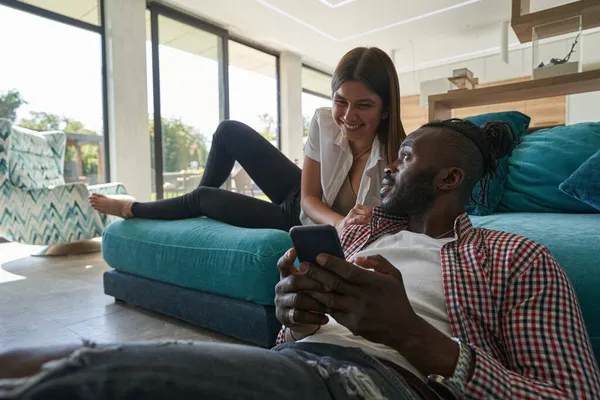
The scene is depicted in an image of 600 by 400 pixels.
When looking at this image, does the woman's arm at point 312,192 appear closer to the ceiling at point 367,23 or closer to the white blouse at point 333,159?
the white blouse at point 333,159

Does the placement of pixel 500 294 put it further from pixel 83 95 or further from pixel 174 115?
pixel 174 115

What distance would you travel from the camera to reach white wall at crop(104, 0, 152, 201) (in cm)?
437

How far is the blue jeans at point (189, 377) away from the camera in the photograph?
346 mm

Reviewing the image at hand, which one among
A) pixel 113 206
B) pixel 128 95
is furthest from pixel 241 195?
pixel 128 95

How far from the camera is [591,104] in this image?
549cm

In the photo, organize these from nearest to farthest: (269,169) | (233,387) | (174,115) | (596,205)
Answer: (233,387) < (596,205) < (269,169) < (174,115)

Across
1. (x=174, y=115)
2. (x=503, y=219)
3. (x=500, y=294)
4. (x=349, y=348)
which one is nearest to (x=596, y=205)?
(x=503, y=219)

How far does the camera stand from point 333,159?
1560mm

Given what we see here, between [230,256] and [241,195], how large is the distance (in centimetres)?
42

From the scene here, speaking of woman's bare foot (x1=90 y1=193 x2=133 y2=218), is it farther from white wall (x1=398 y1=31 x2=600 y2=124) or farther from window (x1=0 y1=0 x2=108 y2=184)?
white wall (x1=398 y1=31 x2=600 y2=124)

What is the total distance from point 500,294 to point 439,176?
29 centimetres

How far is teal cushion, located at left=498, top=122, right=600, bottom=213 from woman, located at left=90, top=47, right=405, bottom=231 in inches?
18.2

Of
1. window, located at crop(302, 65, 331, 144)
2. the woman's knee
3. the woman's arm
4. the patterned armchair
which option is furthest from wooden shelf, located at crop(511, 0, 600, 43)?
window, located at crop(302, 65, 331, 144)

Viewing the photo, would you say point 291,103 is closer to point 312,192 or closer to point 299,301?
point 312,192
